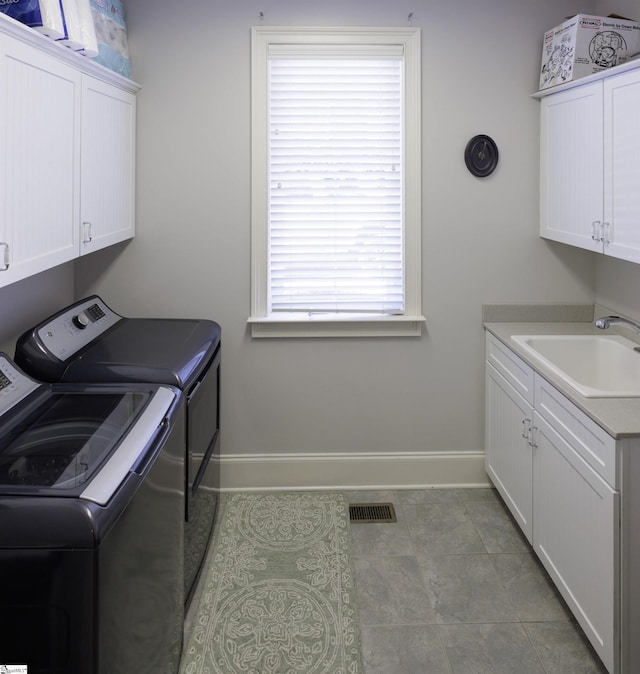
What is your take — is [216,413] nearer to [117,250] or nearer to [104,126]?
[117,250]

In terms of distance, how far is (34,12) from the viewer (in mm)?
2014

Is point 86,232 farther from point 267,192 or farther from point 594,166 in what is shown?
point 594,166

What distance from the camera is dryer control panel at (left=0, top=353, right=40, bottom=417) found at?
77.7 inches

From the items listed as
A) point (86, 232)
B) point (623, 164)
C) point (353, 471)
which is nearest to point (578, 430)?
point (623, 164)

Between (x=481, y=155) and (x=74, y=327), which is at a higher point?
(x=481, y=155)

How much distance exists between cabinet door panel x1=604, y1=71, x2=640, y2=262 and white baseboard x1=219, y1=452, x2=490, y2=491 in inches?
54.5

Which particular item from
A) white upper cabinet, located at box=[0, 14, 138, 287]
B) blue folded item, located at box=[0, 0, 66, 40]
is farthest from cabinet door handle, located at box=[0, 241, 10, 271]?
blue folded item, located at box=[0, 0, 66, 40]

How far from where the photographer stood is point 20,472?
1509 millimetres

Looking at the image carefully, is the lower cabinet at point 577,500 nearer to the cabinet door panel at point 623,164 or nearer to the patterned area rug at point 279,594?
the cabinet door panel at point 623,164

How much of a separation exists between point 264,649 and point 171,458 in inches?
29.9

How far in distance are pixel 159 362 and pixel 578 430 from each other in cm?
142

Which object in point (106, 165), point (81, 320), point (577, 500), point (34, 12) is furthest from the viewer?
point (106, 165)

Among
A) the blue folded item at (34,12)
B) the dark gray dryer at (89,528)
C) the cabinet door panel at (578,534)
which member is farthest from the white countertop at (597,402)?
the blue folded item at (34,12)

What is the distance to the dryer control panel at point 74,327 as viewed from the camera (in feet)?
7.89
